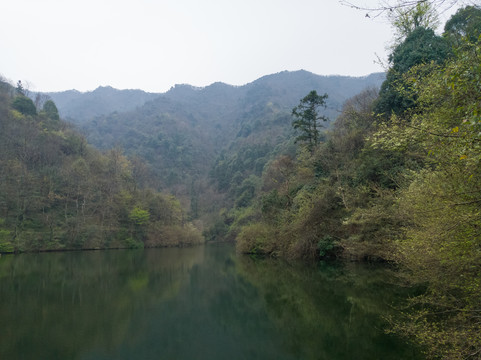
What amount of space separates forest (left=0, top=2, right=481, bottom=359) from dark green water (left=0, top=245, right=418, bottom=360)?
1366 mm

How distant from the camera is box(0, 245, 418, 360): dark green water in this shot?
734 centimetres

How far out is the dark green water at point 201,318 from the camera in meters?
7.34

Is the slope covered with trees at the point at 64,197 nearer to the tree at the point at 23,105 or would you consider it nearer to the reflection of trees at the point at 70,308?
the tree at the point at 23,105

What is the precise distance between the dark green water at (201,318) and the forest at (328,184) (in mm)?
1366

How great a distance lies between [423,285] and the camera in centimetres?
1235

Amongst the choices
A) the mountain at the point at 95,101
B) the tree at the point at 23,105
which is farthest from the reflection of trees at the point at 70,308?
the mountain at the point at 95,101

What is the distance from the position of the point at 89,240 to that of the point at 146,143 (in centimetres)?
6663

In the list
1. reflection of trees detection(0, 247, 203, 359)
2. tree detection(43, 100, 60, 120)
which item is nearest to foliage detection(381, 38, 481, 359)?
reflection of trees detection(0, 247, 203, 359)

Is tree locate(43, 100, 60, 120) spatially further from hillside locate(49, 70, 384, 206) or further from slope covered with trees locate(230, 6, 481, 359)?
slope covered with trees locate(230, 6, 481, 359)

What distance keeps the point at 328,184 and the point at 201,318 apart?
16.4 meters

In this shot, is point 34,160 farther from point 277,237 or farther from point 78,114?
point 78,114

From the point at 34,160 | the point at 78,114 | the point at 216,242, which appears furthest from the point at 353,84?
the point at 34,160

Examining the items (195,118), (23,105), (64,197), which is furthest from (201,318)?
(195,118)

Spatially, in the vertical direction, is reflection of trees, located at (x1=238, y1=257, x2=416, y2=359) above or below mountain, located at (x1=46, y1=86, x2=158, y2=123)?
below
